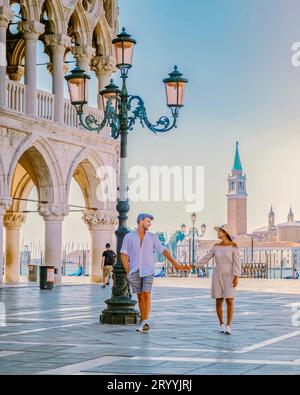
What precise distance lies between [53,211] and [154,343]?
1816 cm

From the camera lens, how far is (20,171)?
3338 centimetres

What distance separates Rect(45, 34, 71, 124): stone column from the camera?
28.5 meters

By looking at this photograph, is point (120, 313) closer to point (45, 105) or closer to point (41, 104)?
point (41, 104)

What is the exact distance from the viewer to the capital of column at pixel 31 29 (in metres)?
27.1

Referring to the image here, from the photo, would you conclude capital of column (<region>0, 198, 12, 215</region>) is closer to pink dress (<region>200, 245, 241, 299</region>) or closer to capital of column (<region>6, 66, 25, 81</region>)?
capital of column (<region>6, 66, 25, 81</region>)

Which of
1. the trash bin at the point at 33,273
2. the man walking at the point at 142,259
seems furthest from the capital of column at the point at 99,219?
the man walking at the point at 142,259

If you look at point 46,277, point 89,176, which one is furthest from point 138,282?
point 89,176

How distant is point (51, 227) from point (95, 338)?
1750 centimetres

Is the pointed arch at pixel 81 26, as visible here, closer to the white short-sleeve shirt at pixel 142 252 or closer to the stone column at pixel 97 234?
the stone column at pixel 97 234

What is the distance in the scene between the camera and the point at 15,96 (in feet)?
87.7

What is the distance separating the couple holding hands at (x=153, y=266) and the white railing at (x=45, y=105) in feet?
52.6

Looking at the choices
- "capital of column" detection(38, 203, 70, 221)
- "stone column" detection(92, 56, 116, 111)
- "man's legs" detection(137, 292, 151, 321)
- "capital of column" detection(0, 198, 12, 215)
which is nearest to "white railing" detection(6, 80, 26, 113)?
"capital of column" detection(0, 198, 12, 215)
